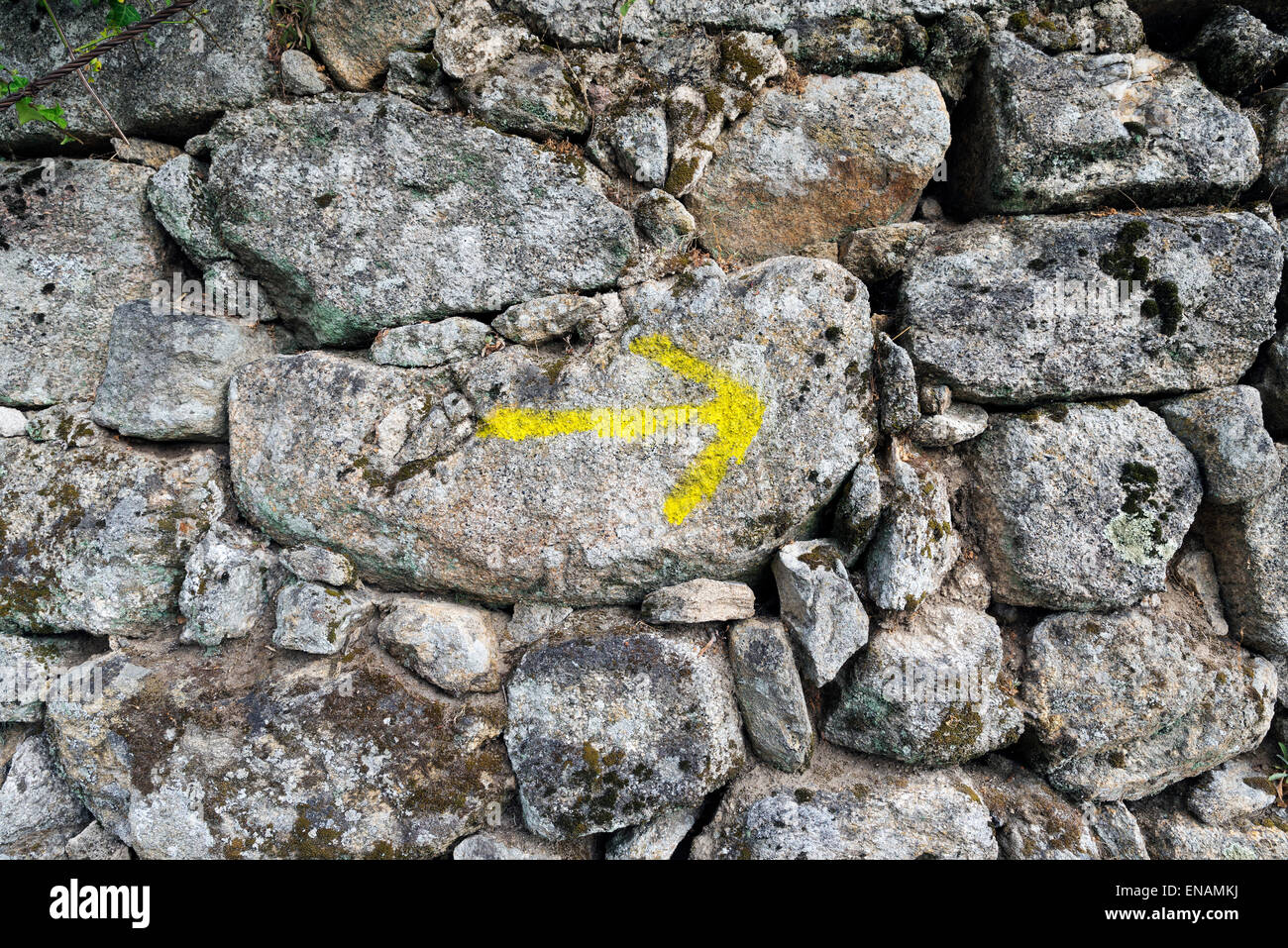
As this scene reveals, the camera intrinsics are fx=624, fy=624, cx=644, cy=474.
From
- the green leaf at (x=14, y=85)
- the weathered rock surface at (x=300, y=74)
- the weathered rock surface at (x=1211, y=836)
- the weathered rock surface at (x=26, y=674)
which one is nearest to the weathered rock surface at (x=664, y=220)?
the weathered rock surface at (x=300, y=74)

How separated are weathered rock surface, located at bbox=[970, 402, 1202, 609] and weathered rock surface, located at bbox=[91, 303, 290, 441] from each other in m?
4.23

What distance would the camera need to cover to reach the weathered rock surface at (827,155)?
345 cm

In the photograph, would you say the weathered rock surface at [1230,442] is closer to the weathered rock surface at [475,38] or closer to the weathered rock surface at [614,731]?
the weathered rock surface at [614,731]

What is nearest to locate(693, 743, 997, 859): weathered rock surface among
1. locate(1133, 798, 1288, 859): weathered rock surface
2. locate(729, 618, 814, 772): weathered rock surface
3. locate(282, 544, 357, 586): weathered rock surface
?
locate(729, 618, 814, 772): weathered rock surface

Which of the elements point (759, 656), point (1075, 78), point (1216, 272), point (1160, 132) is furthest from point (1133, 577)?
point (1075, 78)

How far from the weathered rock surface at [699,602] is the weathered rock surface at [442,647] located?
33.1 inches

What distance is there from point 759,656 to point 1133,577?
201 centimetres

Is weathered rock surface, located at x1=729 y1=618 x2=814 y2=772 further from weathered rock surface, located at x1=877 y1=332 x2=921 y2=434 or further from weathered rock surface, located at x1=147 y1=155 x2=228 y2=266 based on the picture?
weathered rock surface, located at x1=147 y1=155 x2=228 y2=266

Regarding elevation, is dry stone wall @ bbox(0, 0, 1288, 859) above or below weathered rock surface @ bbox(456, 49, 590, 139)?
below

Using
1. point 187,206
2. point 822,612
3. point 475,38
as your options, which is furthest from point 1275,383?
point 187,206

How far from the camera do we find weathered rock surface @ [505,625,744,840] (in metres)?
3.04

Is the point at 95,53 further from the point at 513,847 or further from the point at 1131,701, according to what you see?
the point at 1131,701

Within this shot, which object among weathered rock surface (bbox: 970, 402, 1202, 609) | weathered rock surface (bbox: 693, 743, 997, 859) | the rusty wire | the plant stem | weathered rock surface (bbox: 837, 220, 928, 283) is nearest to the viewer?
the rusty wire
